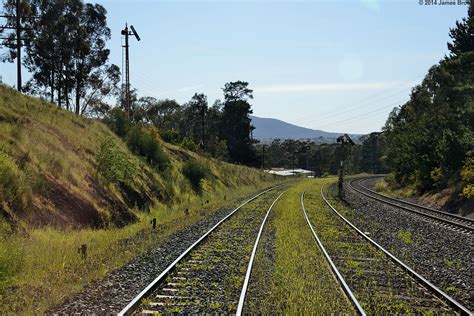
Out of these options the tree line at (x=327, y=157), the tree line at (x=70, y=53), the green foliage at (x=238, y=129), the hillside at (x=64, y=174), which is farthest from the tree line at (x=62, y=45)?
the tree line at (x=327, y=157)

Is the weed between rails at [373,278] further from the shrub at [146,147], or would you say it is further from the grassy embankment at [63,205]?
the shrub at [146,147]

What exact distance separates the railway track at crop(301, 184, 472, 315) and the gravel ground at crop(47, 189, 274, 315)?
3737 millimetres

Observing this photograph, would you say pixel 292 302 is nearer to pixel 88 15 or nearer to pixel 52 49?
pixel 52 49

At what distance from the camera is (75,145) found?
19.8 metres

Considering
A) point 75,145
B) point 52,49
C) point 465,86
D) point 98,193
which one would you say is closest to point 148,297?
point 98,193

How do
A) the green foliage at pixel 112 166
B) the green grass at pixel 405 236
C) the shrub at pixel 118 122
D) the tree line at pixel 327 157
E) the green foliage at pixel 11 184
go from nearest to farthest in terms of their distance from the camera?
the green foliage at pixel 11 184
the green grass at pixel 405 236
the green foliage at pixel 112 166
the shrub at pixel 118 122
the tree line at pixel 327 157

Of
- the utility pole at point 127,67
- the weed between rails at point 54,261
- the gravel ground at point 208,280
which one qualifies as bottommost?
the gravel ground at point 208,280

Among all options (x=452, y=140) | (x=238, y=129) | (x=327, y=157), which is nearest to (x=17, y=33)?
(x=452, y=140)

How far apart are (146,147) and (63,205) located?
15.7 m

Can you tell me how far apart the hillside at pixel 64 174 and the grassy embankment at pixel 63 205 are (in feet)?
0.15

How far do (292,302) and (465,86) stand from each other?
23837 mm

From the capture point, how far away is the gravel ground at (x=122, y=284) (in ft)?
22.8

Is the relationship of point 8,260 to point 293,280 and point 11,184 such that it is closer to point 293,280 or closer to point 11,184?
point 11,184

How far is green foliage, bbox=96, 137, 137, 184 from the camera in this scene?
1920 cm
